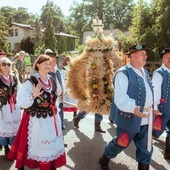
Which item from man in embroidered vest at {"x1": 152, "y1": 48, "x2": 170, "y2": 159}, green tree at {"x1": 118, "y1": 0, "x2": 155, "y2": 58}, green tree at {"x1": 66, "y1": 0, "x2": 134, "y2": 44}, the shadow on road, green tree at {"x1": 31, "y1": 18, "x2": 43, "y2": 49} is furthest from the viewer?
green tree at {"x1": 66, "y1": 0, "x2": 134, "y2": 44}

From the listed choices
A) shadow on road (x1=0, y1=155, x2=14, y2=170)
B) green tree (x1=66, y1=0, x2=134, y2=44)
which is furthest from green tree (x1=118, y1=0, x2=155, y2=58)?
green tree (x1=66, y1=0, x2=134, y2=44)

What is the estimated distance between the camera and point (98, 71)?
5426mm

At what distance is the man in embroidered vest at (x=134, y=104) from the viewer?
3629 millimetres

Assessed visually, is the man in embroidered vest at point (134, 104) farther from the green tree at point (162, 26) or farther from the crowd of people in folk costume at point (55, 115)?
the green tree at point (162, 26)

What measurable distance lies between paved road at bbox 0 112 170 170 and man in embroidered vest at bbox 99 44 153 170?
0.64 m

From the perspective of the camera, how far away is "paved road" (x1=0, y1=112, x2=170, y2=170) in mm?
4438

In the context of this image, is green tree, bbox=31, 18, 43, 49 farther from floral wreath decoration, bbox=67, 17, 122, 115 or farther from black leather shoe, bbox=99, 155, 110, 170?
black leather shoe, bbox=99, 155, 110, 170

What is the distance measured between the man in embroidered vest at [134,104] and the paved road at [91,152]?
2.09 ft

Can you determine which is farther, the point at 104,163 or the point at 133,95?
the point at 104,163

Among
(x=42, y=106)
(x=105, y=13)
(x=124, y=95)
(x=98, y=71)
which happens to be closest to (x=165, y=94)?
(x=124, y=95)

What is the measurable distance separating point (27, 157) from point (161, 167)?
2094 mm

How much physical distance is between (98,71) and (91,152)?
5.02 feet

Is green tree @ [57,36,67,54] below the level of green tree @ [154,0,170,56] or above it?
below

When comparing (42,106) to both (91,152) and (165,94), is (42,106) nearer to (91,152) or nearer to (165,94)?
(91,152)
